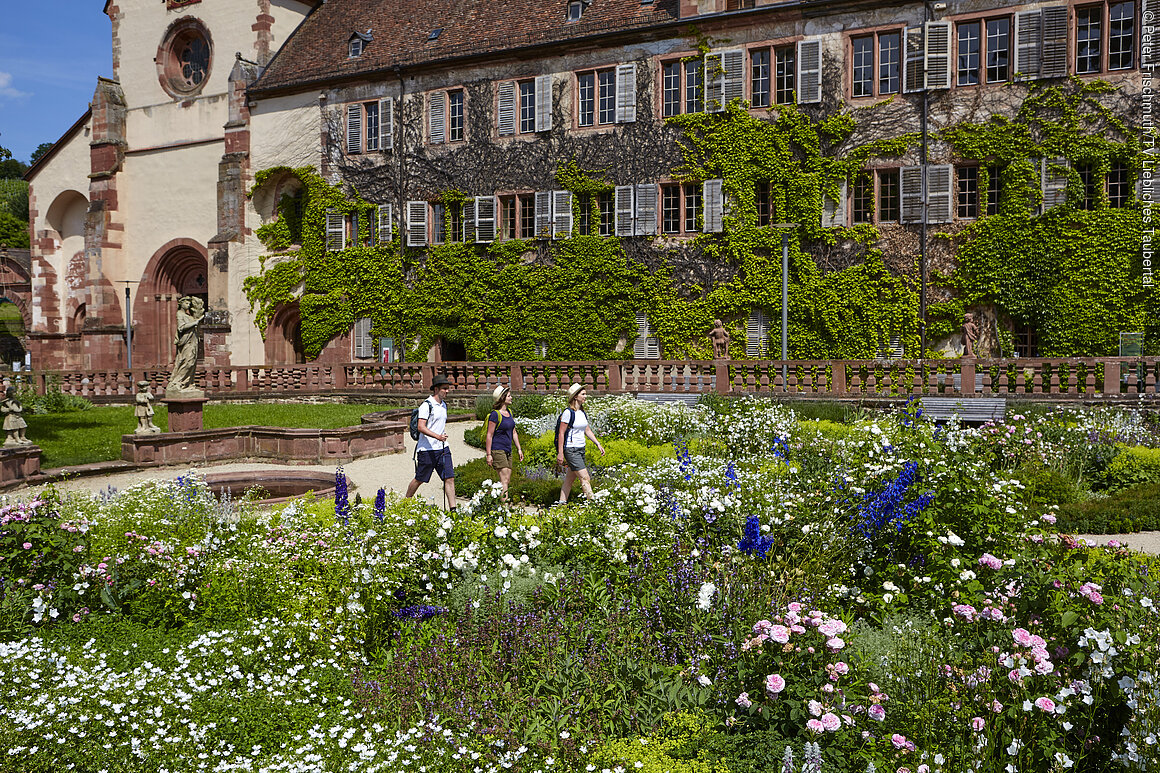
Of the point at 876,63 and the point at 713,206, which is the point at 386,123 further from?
the point at 876,63

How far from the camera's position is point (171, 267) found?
34.9m

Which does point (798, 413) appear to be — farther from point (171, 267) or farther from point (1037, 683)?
point (171, 267)

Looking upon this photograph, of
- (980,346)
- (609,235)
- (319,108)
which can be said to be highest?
(319,108)

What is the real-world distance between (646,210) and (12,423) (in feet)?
57.7

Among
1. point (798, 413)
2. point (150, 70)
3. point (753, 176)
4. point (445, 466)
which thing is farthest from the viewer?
point (150, 70)

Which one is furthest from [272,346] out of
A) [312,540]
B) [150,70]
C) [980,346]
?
[312,540]

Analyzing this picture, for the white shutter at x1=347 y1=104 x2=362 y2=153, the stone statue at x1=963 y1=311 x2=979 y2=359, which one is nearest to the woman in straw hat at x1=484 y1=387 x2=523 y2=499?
the stone statue at x1=963 y1=311 x2=979 y2=359

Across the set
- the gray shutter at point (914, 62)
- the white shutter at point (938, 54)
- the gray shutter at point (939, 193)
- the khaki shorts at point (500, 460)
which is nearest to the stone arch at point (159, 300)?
the gray shutter at point (914, 62)

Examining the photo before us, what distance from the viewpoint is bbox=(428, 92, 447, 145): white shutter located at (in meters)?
29.1

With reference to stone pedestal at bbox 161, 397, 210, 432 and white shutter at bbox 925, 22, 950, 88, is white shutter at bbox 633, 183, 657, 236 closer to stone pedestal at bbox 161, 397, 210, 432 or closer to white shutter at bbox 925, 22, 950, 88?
white shutter at bbox 925, 22, 950, 88

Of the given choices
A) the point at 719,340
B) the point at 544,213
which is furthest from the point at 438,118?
the point at 719,340

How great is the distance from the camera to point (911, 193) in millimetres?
23125

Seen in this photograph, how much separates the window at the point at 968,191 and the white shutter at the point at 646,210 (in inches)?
325

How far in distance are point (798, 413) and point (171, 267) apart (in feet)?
88.6
